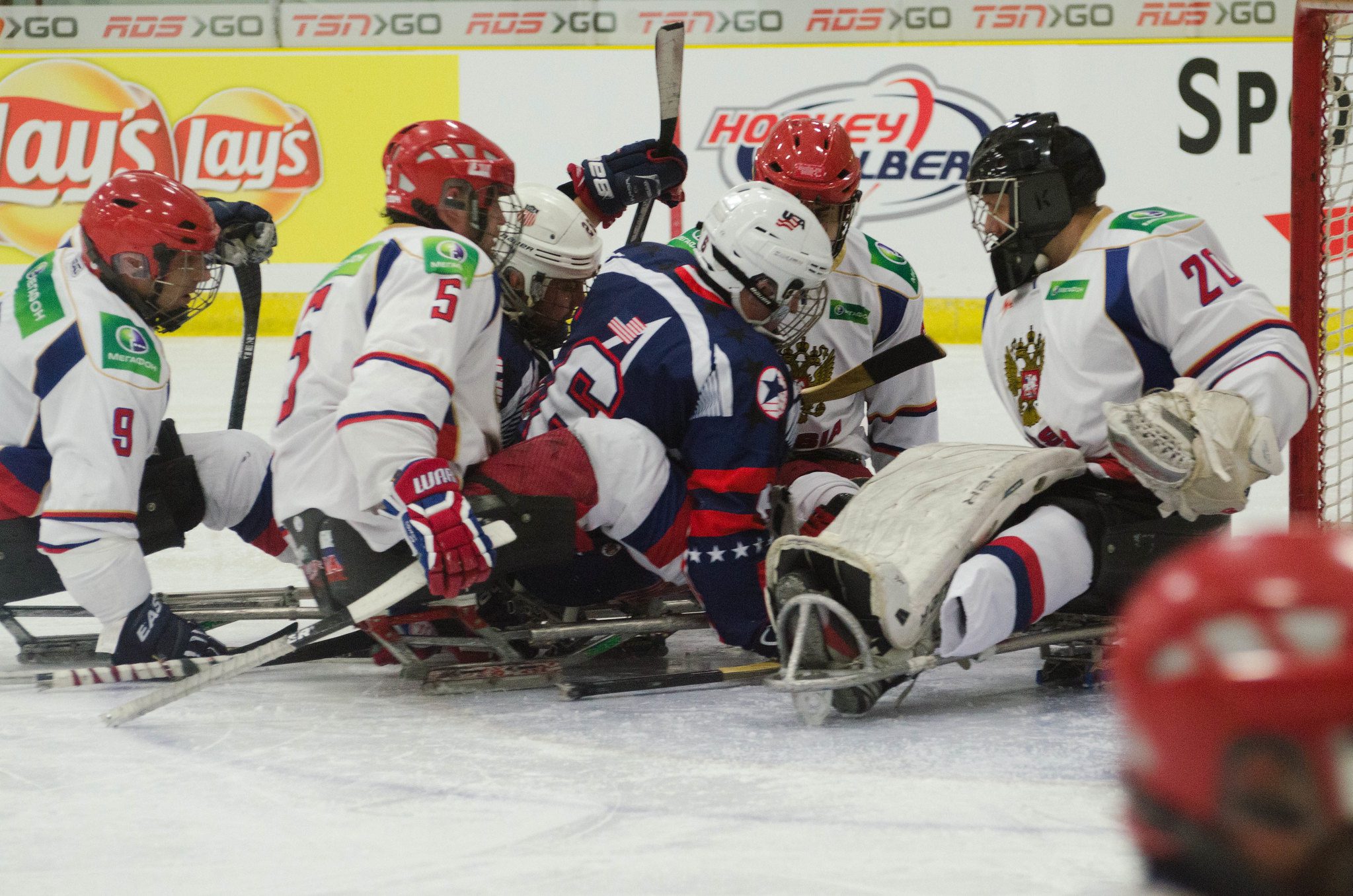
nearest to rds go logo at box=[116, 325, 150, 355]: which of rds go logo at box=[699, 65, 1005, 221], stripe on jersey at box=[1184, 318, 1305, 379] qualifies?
stripe on jersey at box=[1184, 318, 1305, 379]

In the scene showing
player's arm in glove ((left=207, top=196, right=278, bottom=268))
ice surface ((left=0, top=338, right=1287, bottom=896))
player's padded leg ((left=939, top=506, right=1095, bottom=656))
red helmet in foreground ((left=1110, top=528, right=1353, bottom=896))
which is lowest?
ice surface ((left=0, top=338, right=1287, bottom=896))

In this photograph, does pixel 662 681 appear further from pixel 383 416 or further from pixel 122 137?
pixel 122 137

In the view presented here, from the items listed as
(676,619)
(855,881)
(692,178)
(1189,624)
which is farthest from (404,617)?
(692,178)

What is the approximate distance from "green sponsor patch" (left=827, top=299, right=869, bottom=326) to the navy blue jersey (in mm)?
607

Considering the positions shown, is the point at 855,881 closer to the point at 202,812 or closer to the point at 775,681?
the point at 775,681

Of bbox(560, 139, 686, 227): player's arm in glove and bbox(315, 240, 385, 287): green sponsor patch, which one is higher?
bbox(560, 139, 686, 227): player's arm in glove

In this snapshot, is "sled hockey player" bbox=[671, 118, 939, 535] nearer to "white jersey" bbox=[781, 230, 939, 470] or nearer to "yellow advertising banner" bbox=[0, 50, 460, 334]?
"white jersey" bbox=[781, 230, 939, 470]

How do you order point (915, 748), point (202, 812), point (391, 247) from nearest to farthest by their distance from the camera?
point (202, 812) → point (915, 748) → point (391, 247)

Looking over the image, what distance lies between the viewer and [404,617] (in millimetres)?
2709

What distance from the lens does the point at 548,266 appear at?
10.9 ft

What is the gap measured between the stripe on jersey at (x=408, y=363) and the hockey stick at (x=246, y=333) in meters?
1.23

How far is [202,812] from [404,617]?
0.77m

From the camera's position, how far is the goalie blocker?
7.66ft

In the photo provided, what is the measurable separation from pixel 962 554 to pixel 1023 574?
10 centimetres
